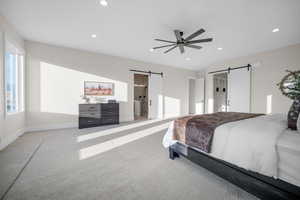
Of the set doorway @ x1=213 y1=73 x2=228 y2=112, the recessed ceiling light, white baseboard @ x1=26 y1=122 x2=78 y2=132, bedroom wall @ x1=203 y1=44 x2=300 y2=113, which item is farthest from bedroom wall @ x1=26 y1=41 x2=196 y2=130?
bedroom wall @ x1=203 y1=44 x2=300 y2=113

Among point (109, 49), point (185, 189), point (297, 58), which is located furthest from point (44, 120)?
point (297, 58)

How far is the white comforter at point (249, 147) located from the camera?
1.30 meters

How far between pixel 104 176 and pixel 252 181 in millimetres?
1854

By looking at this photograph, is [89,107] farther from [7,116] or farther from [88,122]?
[7,116]

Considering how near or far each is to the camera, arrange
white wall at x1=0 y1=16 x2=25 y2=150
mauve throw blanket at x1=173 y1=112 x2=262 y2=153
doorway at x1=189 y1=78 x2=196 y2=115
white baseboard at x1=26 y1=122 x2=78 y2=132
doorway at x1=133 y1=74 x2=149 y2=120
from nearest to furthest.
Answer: mauve throw blanket at x1=173 y1=112 x2=262 y2=153, white wall at x1=0 y1=16 x2=25 y2=150, white baseboard at x1=26 y1=122 x2=78 y2=132, doorway at x1=133 y1=74 x2=149 y2=120, doorway at x1=189 y1=78 x2=196 y2=115

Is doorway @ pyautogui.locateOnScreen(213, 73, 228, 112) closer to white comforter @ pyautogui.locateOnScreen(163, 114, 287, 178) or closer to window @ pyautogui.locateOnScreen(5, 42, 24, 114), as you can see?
white comforter @ pyautogui.locateOnScreen(163, 114, 287, 178)

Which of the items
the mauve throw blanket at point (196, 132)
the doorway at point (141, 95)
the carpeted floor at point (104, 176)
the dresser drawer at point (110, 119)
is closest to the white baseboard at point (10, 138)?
the carpeted floor at point (104, 176)

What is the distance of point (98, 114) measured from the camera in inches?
188

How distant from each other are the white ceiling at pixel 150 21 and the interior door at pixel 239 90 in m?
1.26

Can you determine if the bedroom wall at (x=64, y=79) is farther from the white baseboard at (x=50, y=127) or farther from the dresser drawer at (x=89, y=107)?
the dresser drawer at (x=89, y=107)

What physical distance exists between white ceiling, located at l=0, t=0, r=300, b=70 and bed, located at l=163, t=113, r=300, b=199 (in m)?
2.26

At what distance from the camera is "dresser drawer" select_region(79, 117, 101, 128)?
14.8 ft

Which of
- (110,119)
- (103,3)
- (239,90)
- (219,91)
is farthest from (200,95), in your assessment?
(103,3)

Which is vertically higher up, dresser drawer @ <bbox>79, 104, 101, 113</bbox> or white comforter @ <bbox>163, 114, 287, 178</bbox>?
dresser drawer @ <bbox>79, 104, 101, 113</bbox>
